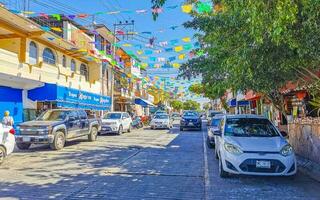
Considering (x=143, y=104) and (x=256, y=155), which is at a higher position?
(x=143, y=104)

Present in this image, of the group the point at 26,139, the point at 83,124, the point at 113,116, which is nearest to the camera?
the point at 26,139

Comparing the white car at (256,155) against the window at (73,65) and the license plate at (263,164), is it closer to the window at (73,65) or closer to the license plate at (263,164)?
the license plate at (263,164)

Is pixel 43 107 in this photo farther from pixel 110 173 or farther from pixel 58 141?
pixel 110 173

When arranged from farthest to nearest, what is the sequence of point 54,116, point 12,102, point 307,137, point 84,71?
point 84,71, point 12,102, point 54,116, point 307,137

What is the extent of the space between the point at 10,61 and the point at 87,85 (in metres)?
11.6

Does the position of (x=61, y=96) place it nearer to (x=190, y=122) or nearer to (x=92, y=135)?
(x=92, y=135)

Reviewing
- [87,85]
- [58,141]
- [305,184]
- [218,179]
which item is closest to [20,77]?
[58,141]

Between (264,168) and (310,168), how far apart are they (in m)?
2.72

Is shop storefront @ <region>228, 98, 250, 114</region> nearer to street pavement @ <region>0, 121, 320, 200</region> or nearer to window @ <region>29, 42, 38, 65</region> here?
window @ <region>29, 42, 38, 65</region>

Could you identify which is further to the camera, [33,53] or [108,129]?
[108,129]

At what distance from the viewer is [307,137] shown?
11.7 m

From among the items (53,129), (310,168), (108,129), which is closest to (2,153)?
(53,129)

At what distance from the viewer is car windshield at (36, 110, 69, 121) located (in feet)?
54.5

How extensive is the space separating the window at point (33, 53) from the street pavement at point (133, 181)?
1126 cm
